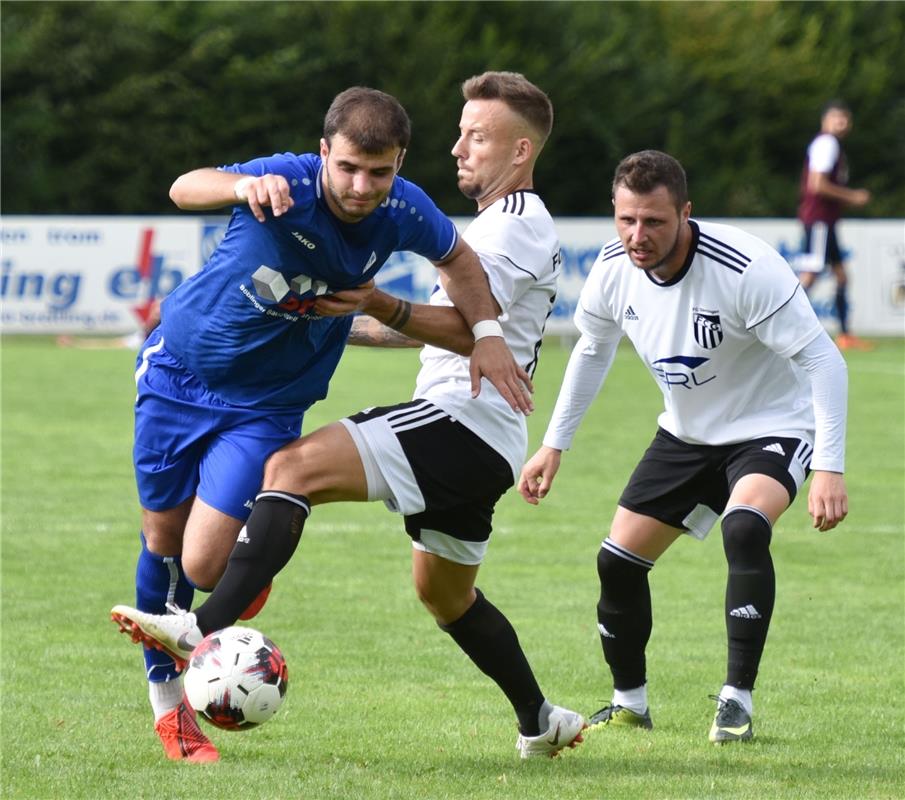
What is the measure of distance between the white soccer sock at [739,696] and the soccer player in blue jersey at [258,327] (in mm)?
1488

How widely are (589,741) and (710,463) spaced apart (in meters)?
1.16

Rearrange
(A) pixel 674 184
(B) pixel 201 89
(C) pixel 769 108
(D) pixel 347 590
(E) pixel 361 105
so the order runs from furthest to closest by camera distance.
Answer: (C) pixel 769 108 < (B) pixel 201 89 < (D) pixel 347 590 < (A) pixel 674 184 < (E) pixel 361 105

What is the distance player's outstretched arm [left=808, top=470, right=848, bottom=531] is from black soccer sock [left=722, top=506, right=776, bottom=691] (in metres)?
0.31

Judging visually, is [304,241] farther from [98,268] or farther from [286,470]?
[98,268]

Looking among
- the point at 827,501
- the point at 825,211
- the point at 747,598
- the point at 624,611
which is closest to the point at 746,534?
the point at 747,598

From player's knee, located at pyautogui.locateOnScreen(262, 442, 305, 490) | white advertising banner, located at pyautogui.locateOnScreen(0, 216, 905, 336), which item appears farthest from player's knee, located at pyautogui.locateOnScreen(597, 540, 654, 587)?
white advertising banner, located at pyautogui.locateOnScreen(0, 216, 905, 336)

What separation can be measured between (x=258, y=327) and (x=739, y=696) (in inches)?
88.1

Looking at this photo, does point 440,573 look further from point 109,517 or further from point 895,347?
point 895,347

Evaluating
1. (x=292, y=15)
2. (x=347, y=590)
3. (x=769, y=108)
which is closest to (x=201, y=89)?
(x=292, y=15)

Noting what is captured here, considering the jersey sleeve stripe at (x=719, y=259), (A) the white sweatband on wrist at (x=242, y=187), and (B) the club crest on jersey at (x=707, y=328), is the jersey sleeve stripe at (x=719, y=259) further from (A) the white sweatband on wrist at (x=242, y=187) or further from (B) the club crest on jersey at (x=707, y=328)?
(A) the white sweatband on wrist at (x=242, y=187)

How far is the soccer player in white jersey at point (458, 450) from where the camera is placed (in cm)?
501

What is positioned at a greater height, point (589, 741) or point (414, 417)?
point (414, 417)

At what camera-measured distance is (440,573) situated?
18.3 feet

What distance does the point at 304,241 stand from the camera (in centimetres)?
501
